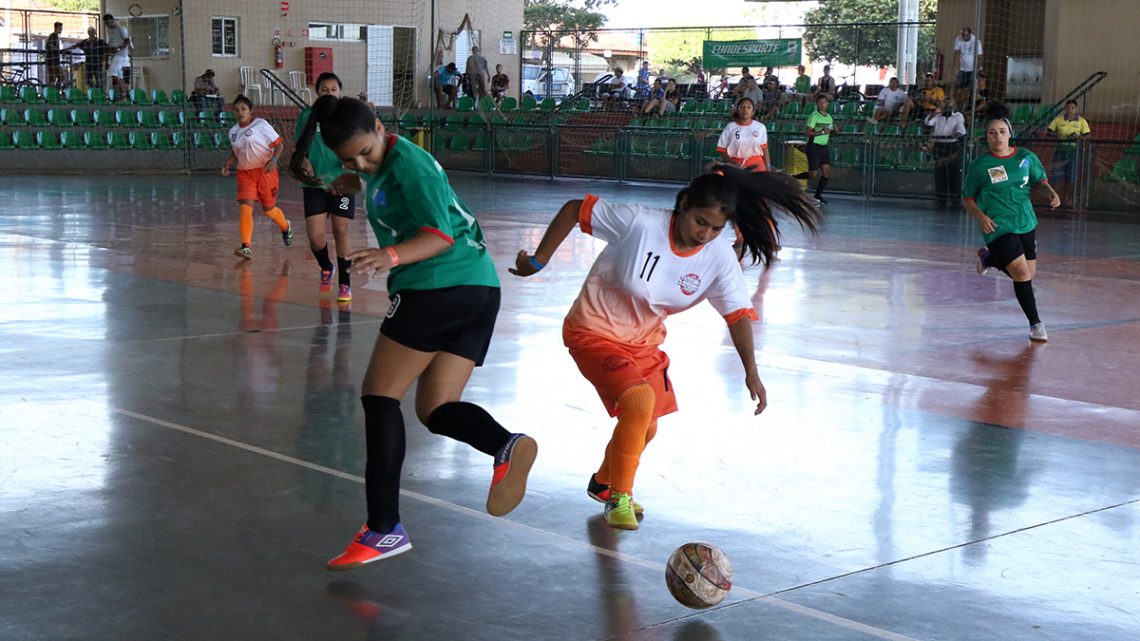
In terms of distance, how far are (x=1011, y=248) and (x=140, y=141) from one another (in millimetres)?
23972

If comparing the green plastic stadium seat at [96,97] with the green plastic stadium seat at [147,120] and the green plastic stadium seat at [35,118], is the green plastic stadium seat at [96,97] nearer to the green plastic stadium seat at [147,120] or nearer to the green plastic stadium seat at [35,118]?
the green plastic stadium seat at [147,120]

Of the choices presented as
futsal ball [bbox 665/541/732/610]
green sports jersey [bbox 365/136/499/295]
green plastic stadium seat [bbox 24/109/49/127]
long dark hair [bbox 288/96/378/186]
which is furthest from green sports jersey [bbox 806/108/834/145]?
futsal ball [bbox 665/541/732/610]

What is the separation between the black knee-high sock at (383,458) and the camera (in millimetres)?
4750

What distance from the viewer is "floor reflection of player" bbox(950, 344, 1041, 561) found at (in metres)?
5.80

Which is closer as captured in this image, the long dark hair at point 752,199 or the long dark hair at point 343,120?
the long dark hair at point 343,120

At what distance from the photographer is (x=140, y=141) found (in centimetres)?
3041

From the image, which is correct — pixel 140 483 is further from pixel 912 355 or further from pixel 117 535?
pixel 912 355

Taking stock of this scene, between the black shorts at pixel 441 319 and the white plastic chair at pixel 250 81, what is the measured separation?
33.6 m

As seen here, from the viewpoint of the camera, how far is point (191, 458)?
20.8 ft

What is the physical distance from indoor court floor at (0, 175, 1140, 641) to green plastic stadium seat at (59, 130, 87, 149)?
18.6m

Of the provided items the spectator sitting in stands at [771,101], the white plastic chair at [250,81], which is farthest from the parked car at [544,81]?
the spectator sitting in stands at [771,101]

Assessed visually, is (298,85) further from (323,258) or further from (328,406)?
(328,406)

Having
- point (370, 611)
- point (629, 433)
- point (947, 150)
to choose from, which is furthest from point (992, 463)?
point (947, 150)

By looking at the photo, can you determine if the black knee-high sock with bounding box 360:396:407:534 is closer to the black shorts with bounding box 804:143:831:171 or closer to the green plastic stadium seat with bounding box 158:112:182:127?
the black shorts with bounding box 804:143:831:171
